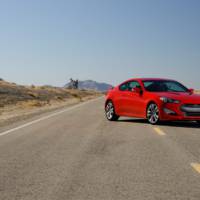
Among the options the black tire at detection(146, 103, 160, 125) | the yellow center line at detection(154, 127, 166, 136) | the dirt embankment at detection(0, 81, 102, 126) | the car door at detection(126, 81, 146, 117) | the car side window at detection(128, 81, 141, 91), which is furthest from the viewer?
the dirt embankment at detection(0, 81, 102, 126)

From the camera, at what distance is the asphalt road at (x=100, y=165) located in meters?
6.08

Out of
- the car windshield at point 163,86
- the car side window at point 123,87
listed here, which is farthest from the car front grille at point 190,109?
the car side window at point 123,87

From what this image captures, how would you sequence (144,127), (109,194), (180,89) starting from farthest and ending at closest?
(180,89) → (144,127) → (109,194)

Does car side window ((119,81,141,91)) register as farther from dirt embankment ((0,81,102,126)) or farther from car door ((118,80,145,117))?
dirt embankment ((0,81,102,126))

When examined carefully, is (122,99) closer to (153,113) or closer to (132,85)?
(132,85)

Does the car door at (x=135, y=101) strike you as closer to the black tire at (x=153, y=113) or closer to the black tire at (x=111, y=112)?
the black tire at (x=153, y=113)

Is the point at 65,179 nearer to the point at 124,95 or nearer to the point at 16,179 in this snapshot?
the point at 16,179

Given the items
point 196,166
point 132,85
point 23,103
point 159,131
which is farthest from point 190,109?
point 23,103

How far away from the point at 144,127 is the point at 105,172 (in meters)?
7.30

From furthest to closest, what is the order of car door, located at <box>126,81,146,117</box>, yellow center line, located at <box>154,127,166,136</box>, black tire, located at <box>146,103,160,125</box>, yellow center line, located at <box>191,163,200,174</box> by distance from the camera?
1. car door, located at <box>126,81,146,117</box>
2. black tire, located at <box>146,103,160,125</box>
3. yellow center line, located at <box>154,127,166,136</box>
4. yellow center line, located at <box>191,163,200,174</box>

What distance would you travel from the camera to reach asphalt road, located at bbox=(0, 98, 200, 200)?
6078 mm

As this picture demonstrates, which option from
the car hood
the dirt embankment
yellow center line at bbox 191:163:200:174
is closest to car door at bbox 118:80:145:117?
the car hood

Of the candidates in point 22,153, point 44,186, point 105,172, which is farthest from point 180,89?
point 44,186

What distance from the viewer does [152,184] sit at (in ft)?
21.4
